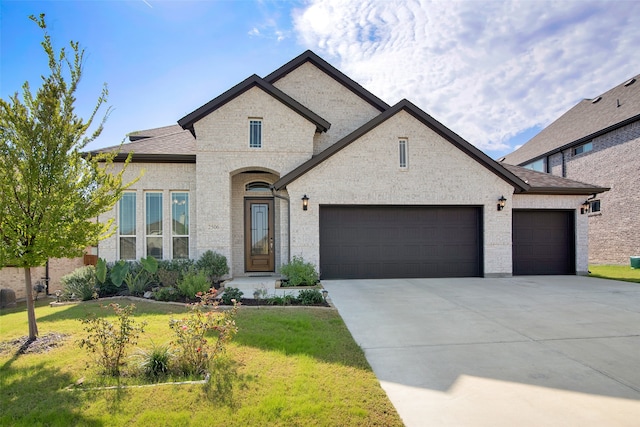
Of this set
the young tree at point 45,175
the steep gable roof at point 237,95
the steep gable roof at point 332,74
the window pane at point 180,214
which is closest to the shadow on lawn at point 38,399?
the young tree at point 45,175

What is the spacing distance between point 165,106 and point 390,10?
7492mm

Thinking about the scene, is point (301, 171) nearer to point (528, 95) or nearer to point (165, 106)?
point (165, 106)

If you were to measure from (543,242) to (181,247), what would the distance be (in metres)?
12.9

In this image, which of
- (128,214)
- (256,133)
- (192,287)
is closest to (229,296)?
(192,287)

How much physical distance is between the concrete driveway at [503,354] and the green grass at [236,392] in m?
0.42

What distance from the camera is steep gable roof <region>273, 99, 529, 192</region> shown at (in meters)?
10.4

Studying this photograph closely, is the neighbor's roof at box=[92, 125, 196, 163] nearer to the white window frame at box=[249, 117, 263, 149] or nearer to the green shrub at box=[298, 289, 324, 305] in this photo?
the white window frame at box=[249, 117, 263, 149]

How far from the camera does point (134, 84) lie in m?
9.22

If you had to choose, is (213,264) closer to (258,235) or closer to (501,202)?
(258,235)

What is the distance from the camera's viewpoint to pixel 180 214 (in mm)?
11258

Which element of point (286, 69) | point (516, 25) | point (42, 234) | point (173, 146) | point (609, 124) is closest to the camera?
point (42, 234)

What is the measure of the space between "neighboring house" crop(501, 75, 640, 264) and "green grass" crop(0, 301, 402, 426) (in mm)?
19183

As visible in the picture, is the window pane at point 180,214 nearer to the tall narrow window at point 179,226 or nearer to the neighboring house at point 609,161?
the tall narrow window at point 179,226

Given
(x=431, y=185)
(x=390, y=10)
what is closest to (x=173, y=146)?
(x=390, y=10)
